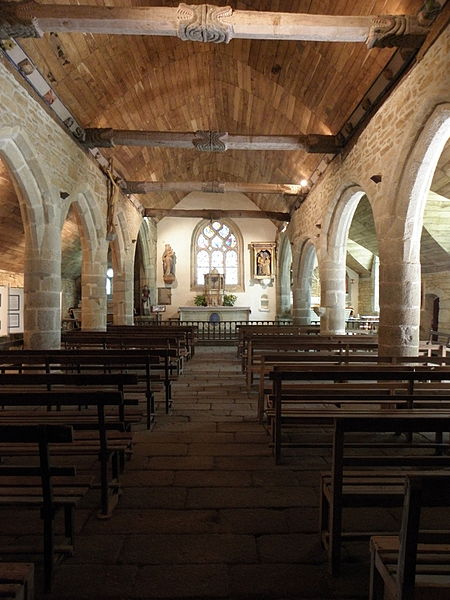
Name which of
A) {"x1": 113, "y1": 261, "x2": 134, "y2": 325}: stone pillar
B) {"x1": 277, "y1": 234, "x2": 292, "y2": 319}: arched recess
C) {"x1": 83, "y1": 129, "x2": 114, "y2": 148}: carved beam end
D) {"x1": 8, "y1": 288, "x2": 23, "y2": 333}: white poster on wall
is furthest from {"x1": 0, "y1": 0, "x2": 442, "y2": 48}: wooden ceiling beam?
{"x1": 277, "y1": 234, "x2": 292, "y2": 319}: arched recess

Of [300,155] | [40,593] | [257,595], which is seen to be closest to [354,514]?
[257,595]

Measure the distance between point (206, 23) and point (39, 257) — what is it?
442 cm

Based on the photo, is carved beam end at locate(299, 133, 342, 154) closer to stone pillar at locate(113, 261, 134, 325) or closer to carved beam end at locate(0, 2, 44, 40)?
carved beam end at locate(0, 2, 44, 40)

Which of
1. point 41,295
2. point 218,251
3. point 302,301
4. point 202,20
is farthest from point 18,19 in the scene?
point 218,251

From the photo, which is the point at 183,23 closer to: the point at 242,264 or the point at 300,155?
the point at 300,155

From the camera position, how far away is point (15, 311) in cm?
964

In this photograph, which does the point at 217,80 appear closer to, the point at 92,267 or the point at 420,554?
the point at 92,267

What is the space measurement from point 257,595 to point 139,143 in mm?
8168

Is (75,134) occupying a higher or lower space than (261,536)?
higher

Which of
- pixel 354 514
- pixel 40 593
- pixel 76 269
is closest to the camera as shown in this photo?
pixel 40 593

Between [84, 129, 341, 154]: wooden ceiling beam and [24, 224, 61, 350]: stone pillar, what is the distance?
238 cm

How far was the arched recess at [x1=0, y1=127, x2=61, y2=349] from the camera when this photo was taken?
21.9 ft

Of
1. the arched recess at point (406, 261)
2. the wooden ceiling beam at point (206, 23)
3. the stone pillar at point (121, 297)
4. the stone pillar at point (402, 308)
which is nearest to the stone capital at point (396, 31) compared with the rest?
the wooden ceiling beam at point (206, 23)

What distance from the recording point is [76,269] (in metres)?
16.6
